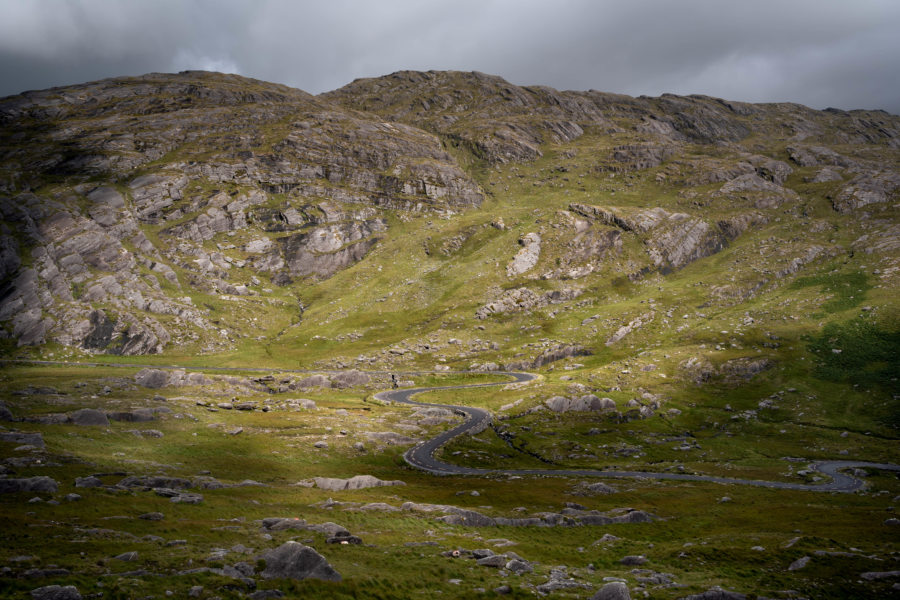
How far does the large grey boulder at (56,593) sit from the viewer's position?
67.7 ft

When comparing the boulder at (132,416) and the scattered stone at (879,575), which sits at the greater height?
the boulder at (132,416)

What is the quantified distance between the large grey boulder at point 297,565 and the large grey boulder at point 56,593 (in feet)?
31.3

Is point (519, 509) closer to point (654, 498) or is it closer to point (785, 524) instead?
point (654, 498)

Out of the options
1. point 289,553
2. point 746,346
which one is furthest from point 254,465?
point 746,346

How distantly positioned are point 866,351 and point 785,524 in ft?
431

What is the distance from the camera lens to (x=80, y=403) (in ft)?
295

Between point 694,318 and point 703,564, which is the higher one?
point 694,318

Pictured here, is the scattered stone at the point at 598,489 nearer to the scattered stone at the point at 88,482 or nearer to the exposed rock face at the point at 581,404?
the exposed rock face at the point at 581,404

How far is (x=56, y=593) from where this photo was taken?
21031 millimetres

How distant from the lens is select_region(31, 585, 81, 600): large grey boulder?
20625 millimetres

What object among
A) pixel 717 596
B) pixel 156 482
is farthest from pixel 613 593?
pixel 156 482

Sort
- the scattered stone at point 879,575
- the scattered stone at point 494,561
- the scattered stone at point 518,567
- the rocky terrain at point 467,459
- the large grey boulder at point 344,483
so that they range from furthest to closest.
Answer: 1. the large grey boulder at point 344,483
2. the scattered stone at point 494,561
3. the scattered stone at point 518,567
4. the scattered stone at point 879,575
5. the rocky terrain at point 467,459

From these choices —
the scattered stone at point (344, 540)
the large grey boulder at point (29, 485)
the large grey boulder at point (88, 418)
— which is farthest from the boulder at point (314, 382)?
the scattered stone at point (344, 540)

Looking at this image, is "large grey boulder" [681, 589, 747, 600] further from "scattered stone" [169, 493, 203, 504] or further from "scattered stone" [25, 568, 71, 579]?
"scattered stone" [169, 493, 203, 504]
